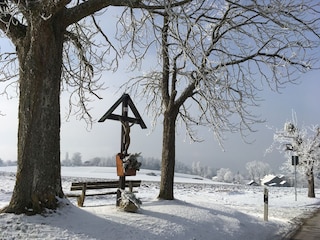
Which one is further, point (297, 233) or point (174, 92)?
point (174, 92)

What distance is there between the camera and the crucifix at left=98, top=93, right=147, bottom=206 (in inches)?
396

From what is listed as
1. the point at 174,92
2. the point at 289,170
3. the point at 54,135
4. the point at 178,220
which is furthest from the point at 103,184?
the point at 289,170

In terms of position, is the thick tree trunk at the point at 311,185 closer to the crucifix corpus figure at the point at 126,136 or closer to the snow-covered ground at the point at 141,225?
the snow-covered ground at the point at 141,225

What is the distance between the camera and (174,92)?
12.8 meters

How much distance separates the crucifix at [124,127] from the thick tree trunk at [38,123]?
298 centimetres

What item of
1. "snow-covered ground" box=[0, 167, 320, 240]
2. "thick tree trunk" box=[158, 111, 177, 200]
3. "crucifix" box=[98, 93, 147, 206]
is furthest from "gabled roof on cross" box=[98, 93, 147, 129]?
"snow-covered ground" box=[0, 167, 320, 240]

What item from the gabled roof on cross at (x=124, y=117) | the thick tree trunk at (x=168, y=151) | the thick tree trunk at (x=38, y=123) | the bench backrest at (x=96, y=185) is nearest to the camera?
the thick tree trunk at (x=38, y=123)

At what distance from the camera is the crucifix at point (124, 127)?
10.1m

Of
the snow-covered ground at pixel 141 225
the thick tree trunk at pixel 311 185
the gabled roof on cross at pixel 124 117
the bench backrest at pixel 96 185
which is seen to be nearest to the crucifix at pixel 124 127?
the gabled roof on cross at pixel 124 117

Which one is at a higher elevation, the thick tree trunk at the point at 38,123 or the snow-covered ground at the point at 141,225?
the thick tree trunk at the point at 38,123

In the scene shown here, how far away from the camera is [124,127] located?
417 inches

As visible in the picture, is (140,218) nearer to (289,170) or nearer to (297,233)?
(297,233)

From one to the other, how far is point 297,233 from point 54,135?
7.47 meters

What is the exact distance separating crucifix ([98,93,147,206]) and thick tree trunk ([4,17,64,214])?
117 inches
